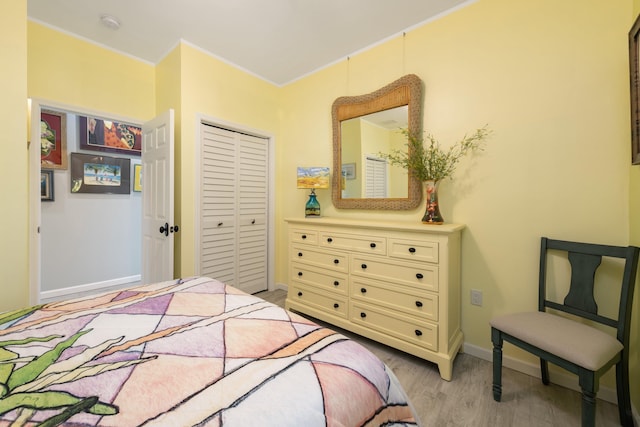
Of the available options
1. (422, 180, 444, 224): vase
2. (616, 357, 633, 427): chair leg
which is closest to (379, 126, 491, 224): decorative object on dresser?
(422, 180, 444, 224): vase

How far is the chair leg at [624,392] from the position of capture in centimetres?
135

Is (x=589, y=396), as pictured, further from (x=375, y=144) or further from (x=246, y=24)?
(x=246, y=24)

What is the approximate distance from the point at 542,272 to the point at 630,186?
25.7 inches

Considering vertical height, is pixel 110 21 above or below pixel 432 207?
above

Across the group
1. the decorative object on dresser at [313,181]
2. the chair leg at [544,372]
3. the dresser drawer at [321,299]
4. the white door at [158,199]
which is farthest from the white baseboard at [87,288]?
the chair leg at [544,372]

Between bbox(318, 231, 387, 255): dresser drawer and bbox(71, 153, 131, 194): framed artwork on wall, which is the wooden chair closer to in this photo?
bbox(318, 231, 387, 255): dresser drawer

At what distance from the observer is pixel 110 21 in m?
2.27

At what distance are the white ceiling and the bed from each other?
2250mm

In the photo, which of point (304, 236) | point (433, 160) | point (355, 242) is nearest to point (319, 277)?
point (304, 236)

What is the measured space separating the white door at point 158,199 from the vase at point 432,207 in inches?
85.7

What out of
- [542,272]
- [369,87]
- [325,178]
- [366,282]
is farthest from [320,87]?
[542,272]

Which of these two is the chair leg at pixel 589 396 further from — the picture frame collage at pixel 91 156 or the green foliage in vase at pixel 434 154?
the picture frame collage at pixel 91 156

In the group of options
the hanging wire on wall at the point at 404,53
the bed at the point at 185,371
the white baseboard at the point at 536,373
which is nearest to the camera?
the bed at the point at 185,371

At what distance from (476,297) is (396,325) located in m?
0.65
